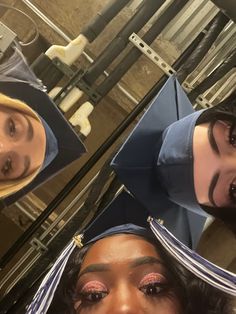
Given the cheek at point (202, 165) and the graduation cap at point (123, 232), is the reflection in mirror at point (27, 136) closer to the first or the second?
the graduation cap at point (123, 232)

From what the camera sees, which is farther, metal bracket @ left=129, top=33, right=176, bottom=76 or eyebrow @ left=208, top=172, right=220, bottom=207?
metal bracket @ left=129, top=33, right=176, bottom=76

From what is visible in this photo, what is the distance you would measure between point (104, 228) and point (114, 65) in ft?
2.66

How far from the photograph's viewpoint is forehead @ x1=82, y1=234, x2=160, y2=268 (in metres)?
0.87

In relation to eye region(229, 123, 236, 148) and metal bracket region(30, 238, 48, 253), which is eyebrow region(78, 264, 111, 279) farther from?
metal bracket region(30, 238, 48, 253)

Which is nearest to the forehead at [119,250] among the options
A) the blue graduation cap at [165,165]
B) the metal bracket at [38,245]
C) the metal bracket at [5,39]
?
the blue graduation cap at [165,165]

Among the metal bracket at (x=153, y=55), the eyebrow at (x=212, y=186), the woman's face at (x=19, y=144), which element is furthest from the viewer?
the metal bracket at (x=153, y=55)

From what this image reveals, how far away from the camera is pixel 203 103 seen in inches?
60.2

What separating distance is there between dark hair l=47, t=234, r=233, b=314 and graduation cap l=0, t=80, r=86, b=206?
24cm

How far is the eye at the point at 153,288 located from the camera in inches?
32.5

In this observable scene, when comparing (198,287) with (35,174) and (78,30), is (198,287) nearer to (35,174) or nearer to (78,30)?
(35,174)

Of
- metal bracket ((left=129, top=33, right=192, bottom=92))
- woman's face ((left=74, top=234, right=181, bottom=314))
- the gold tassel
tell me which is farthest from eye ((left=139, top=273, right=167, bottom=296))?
metal bracket ((left=129, top=33, right=192, bottom=92))

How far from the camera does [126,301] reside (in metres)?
0.81

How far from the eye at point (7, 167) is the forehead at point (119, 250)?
0.24 m

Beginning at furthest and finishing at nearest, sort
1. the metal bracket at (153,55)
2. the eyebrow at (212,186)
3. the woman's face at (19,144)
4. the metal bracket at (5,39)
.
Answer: the metal bracket at (153,55) < the metal bracket at (5,39) < the woman's face at (19,144) < the eyebrow at (212,186)
